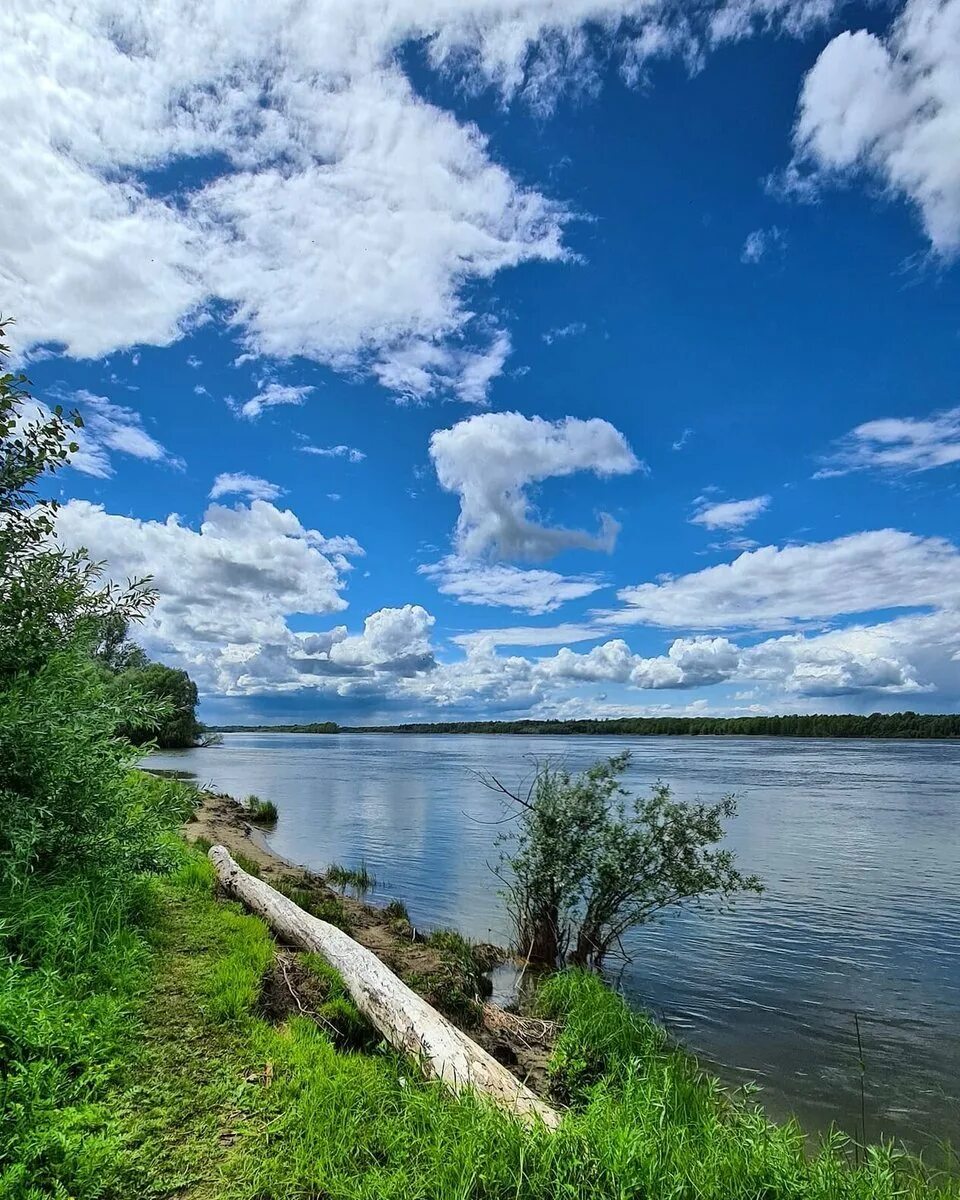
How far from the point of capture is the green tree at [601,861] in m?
11.7

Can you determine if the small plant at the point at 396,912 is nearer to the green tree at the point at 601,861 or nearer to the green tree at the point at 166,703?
the green tree at the point at 601,861

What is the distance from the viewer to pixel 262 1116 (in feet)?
16.4

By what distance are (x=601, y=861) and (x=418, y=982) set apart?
3.68 meters

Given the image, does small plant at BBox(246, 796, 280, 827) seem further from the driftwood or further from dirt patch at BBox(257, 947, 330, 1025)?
dirt patch at BBox(257, 947, 330, 1025)

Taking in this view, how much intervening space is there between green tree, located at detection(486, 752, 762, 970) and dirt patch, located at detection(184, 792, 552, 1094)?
149 cm

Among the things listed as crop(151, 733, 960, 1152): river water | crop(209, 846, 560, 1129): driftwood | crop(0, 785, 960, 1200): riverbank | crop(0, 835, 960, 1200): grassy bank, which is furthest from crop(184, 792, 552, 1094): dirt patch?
crop(151, 733, 960, 1152): river water

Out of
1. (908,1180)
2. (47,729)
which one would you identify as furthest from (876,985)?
(47,729)

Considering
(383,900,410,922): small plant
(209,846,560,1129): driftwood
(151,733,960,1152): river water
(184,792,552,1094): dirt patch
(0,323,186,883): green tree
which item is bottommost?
(151,733,960,1152): river water

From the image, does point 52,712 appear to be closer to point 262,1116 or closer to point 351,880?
point 262,1116

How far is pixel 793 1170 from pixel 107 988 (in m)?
5.59

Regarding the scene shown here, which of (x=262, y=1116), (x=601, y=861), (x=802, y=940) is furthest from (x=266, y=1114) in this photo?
(x=802, y=940)

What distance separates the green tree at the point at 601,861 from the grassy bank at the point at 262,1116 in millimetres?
4477

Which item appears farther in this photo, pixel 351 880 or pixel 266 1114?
pixel 351 880

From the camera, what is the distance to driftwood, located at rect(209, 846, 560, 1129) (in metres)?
5.65
